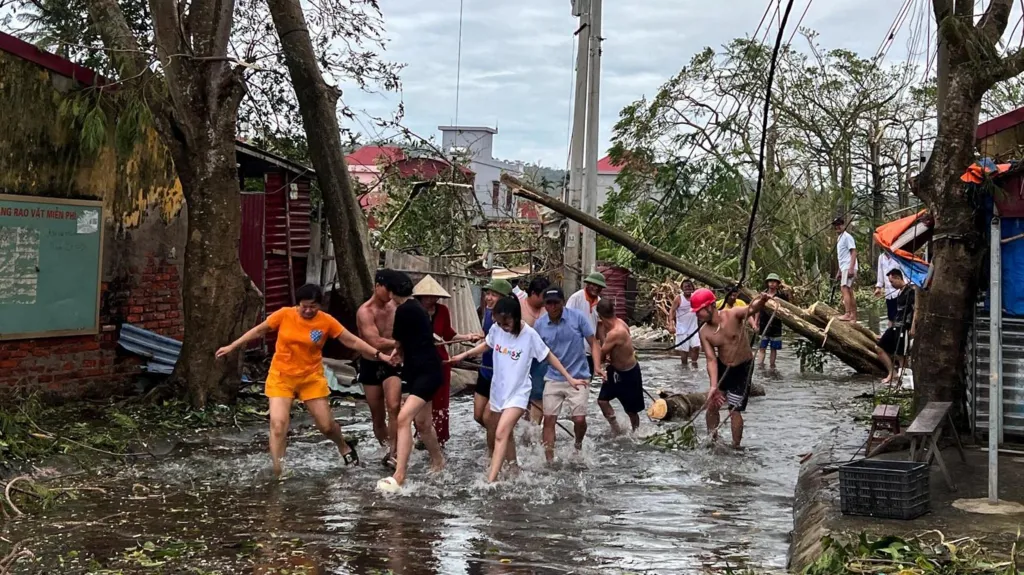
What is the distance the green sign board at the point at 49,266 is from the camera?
11.3m

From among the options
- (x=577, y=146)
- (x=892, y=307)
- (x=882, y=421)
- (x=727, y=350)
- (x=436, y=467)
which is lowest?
(x=436, y=467)

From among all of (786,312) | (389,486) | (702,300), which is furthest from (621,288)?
(389,486)

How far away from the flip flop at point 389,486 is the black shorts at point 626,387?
11.7 feet

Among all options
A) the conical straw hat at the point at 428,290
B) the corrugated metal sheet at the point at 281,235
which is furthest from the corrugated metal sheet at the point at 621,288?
the conical straw hat at the point at 428,290

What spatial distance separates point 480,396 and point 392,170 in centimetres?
974

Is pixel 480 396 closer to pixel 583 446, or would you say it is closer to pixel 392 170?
pixel 583 446

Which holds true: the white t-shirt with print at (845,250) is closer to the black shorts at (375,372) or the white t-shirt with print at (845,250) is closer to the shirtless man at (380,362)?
the shirtless man at (380,362)

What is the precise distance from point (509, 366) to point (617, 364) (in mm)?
2848

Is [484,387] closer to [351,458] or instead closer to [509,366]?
[509,366]

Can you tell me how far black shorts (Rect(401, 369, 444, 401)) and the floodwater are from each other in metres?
0.79

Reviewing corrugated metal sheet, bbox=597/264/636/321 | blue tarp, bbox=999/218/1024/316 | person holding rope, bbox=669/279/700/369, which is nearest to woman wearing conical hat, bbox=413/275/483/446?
blue tarp, bbox=999/218/1024/316

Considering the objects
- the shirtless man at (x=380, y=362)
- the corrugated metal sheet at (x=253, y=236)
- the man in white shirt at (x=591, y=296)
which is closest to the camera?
the shirtless man at (x=380, y=362)

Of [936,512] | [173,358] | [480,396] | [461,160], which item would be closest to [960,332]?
[936,512]

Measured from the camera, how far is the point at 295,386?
958cm
